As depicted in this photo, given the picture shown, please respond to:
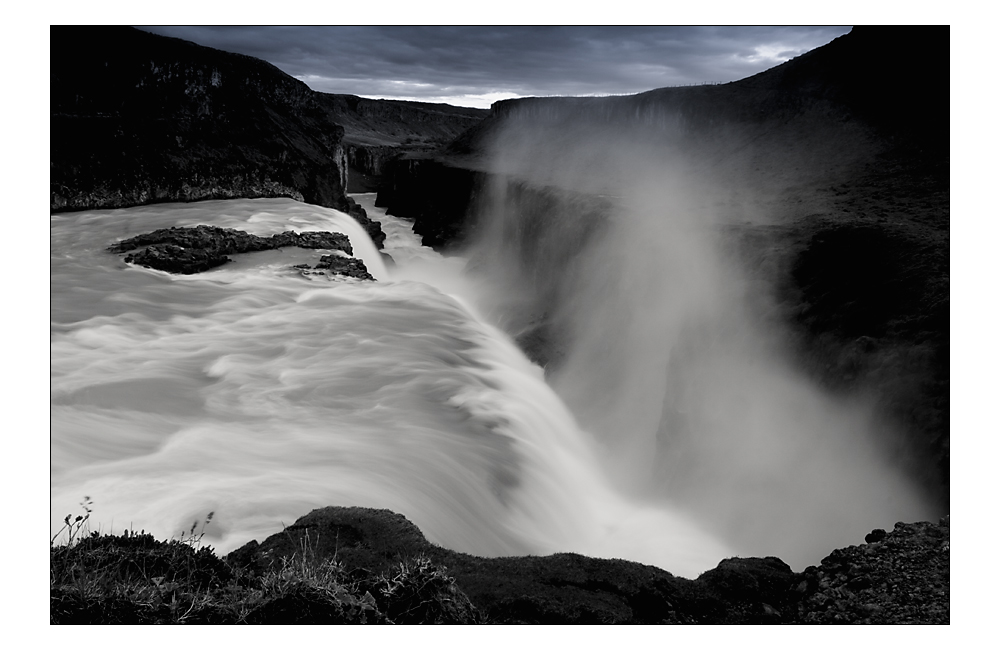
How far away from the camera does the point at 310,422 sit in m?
7.41

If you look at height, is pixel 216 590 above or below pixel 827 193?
A: below

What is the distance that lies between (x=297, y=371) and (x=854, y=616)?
727cm

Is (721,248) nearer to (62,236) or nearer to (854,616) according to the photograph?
(854,616)

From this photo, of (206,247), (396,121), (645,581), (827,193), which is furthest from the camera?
(396,121)

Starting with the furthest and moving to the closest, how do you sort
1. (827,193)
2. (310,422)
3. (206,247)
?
(206,247) < (827,193) < (310,422)

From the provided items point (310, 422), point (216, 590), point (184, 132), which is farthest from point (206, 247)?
point (216, 590)

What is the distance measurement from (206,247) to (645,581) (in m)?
14.2

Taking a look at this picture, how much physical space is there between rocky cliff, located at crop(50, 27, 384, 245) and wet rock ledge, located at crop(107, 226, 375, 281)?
4711 mm

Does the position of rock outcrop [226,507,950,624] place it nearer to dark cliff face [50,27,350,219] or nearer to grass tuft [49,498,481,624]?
grass tuft [49,498,481,624]

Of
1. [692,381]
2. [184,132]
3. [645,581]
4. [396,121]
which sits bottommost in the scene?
[645,581]

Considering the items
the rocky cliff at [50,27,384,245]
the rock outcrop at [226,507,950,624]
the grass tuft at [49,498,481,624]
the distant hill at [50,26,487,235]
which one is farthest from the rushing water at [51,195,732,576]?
the rocky cliff at [50,27,384,245]

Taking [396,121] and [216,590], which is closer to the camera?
[216,590]

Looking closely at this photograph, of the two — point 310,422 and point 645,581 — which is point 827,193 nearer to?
point 310,422

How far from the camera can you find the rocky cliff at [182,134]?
802 inches
